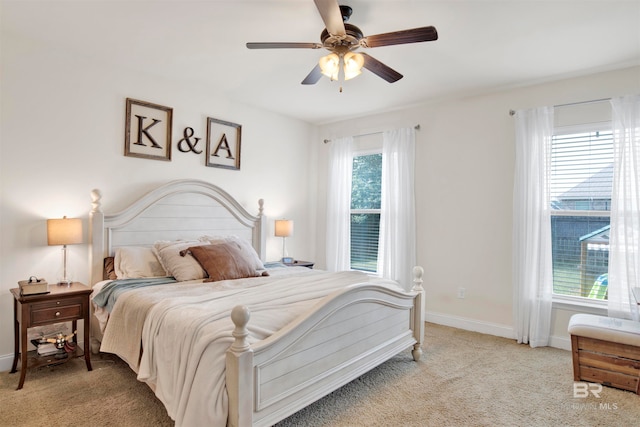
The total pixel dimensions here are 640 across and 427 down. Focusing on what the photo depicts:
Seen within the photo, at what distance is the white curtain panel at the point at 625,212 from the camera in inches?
119

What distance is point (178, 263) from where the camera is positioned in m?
3.05

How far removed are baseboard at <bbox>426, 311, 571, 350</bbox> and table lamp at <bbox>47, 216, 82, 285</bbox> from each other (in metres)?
3.70

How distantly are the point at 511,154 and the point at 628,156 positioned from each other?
0.94m

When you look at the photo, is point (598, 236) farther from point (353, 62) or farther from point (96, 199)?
point (96, 199)

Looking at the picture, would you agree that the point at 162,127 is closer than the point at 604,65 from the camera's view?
No

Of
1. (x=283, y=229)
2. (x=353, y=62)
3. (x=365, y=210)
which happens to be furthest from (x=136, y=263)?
(x=365, y=210)

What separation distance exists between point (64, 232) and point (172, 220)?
39.2 inches

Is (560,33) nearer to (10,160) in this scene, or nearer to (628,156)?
(628,156)

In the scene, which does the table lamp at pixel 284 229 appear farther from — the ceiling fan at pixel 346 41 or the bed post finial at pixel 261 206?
the ceiling fan at pixel 346 41

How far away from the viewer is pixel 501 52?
9.77 ft

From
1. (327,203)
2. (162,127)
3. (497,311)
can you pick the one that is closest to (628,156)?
(497,311)

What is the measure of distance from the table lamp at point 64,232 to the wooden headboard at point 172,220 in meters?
0.21

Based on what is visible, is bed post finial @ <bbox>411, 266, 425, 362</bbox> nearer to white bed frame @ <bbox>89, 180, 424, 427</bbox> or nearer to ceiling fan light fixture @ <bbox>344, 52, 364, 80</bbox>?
white bed frame @ <bbox>89, 180, 424, 427</bbox>

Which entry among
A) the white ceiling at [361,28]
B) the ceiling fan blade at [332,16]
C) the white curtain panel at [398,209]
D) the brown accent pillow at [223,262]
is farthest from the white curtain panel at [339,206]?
the ceiling fan blade at [332,16]
